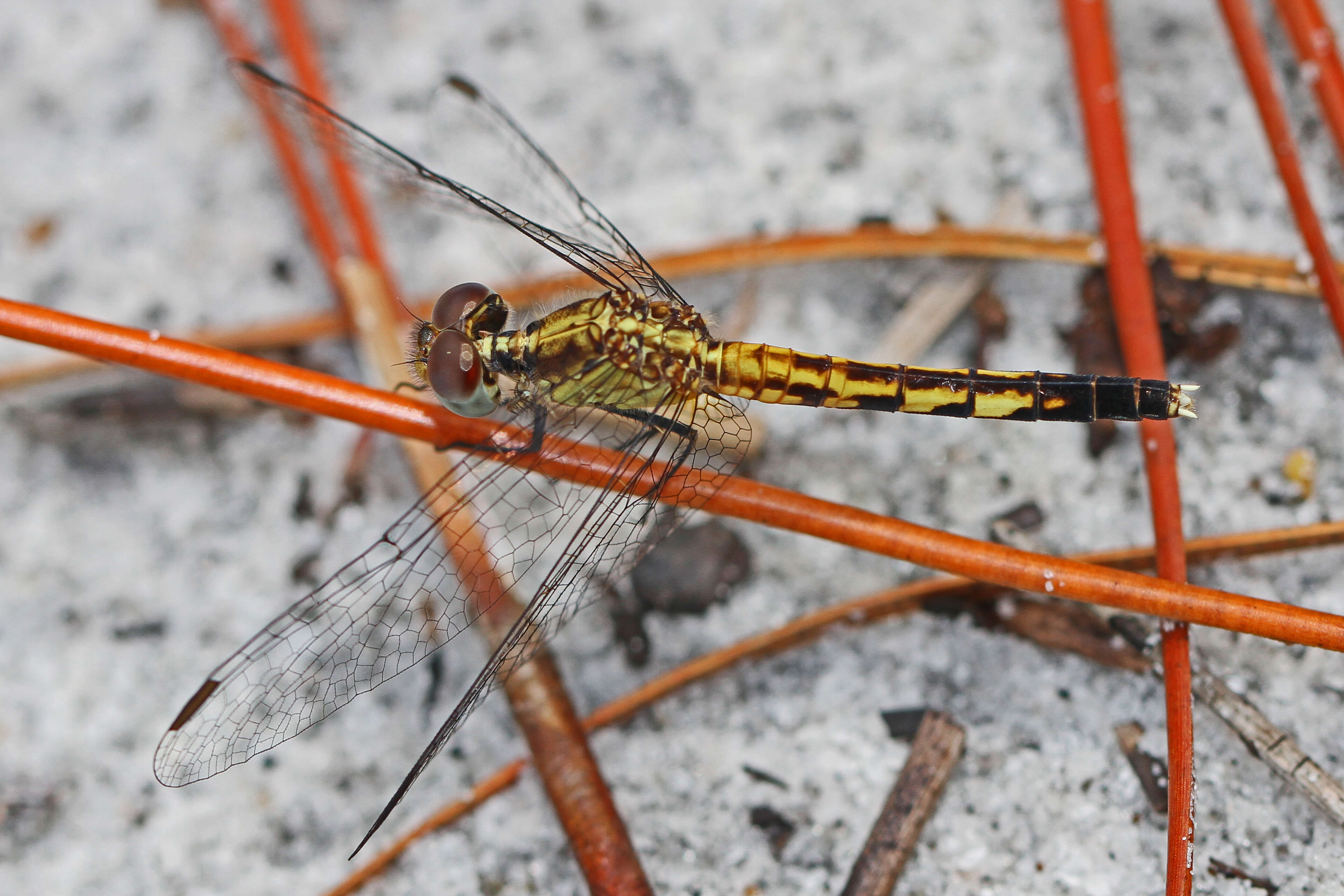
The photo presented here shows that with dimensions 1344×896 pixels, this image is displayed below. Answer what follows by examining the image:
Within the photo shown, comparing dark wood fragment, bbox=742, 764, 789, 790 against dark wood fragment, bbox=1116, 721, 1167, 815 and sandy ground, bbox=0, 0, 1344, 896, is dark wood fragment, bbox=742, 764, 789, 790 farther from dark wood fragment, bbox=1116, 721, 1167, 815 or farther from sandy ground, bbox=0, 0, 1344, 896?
dark wood fragment, bbox=1116, 721, 1167, 815

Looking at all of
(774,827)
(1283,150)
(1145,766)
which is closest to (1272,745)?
(1145,766)

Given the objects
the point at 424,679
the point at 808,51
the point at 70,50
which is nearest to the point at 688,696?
the point at 424,679

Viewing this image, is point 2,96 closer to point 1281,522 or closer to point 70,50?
point 70,50

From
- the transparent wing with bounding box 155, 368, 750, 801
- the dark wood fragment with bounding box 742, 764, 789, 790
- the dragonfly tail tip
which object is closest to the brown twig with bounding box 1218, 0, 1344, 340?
the dragonfly tail tip

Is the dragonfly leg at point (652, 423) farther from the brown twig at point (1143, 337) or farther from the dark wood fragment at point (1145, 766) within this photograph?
the dark wood fragment at point (1145, 766)

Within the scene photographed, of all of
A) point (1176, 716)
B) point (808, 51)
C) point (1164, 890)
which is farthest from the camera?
point (808, 51)
